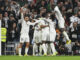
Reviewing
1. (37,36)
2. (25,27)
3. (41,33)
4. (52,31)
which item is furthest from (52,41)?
(25,27)

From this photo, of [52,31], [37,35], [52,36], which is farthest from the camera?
[37,35]

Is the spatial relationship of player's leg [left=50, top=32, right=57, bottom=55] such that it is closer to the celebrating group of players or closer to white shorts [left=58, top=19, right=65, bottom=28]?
the celebrating group of players

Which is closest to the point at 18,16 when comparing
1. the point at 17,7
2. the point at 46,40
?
the point at 17,7

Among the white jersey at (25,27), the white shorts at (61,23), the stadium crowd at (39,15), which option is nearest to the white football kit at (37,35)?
the white jersey at (25,27)

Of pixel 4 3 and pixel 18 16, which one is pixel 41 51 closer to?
pixel 18 16

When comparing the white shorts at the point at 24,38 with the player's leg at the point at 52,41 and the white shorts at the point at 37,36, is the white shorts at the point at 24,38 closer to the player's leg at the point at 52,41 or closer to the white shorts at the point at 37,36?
the white shorts at the point at 37,36

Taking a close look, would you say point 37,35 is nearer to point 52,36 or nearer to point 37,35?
point 37,35

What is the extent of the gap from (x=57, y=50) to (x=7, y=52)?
9.01ft

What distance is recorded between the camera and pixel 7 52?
20.0 meters

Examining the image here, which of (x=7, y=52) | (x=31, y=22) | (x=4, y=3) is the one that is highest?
(x=4, y=3)

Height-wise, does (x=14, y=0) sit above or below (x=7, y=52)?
above

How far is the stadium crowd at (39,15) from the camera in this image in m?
19.7

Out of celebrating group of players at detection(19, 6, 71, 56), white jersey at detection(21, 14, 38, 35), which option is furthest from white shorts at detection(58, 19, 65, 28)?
white jersey at detection(21, 14, 38, 35)

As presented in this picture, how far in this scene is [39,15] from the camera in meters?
20.1
